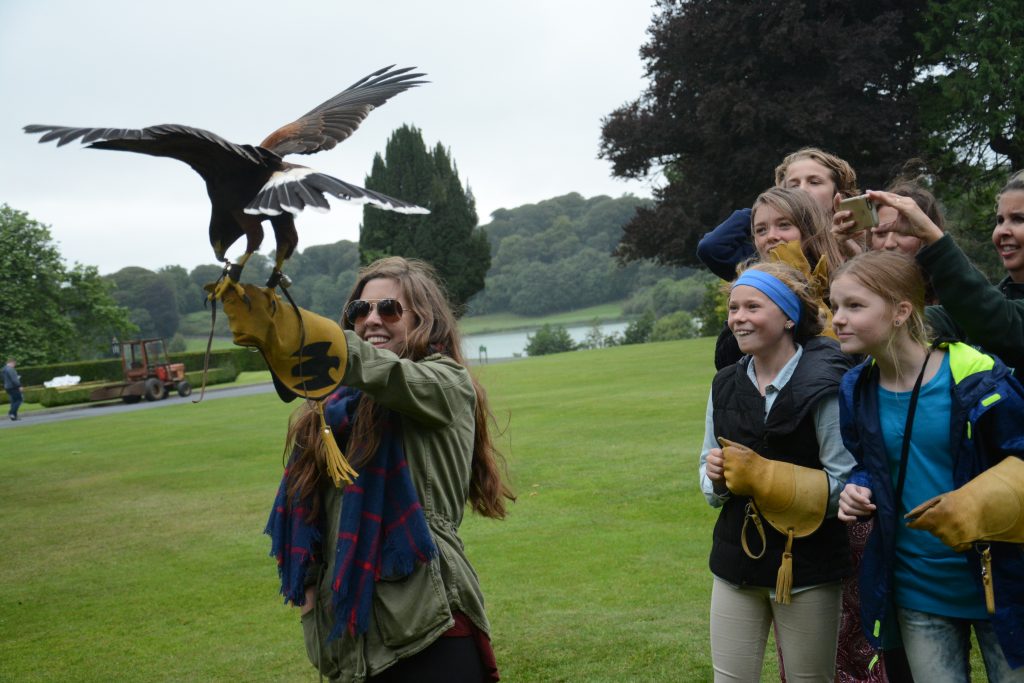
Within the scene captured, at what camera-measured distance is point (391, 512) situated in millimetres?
2756

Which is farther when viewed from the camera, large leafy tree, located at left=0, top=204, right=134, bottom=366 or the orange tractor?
large leafy tree, located at left=0, top=204, right=134, bottom=366

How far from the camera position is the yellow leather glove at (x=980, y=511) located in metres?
2.69

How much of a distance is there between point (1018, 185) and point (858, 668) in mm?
A: 1936

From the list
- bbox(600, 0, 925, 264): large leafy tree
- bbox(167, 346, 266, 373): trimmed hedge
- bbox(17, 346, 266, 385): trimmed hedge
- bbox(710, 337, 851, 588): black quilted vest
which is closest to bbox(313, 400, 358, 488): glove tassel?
bbox(710, 337, 851, 588): black quilted vest

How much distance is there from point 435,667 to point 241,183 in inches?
58.6

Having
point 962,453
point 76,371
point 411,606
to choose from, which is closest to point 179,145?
point 411,606

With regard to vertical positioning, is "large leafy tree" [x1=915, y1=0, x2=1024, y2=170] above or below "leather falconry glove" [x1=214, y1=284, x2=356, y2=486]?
above

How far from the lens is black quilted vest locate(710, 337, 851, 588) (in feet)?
10.6

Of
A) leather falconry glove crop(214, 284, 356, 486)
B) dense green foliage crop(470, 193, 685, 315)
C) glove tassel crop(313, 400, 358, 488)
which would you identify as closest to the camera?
leather falconry glove crop(214, 284, 356, 486)

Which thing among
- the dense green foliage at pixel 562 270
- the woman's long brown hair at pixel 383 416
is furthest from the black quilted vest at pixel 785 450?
the dense green foliage at pixel 562 270

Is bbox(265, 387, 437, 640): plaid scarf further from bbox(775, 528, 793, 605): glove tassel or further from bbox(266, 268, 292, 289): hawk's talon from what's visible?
bbox(775, 528, 793, 605): glove tassel

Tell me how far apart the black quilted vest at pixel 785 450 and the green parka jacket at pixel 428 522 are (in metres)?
1.00

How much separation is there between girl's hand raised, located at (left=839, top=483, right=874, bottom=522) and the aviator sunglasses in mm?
1567

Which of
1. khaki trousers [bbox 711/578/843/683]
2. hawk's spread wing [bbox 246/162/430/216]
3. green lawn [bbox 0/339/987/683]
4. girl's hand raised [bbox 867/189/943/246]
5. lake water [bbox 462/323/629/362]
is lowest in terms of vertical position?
lake water [bbox 462/323/629/362]
